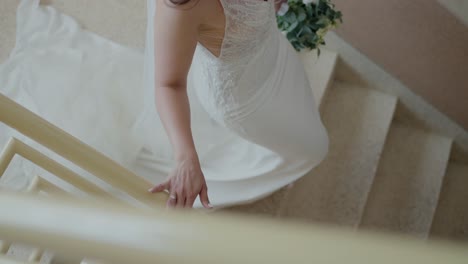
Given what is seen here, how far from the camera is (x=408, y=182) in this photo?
2785mm

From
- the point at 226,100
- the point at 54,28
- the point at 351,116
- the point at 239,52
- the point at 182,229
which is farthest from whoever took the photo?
the point at 351,116

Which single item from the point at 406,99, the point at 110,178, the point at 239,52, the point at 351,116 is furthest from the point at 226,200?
the point at 406,99

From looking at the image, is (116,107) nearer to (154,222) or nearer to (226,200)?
(226,200)

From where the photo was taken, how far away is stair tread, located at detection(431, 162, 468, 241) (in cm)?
287

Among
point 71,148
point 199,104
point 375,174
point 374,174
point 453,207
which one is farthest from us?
point 453,207

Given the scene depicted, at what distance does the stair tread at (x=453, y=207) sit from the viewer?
2.87 metres

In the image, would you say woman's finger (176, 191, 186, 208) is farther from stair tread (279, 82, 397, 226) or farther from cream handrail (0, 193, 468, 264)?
stair tread (279, 82, 397, 226)

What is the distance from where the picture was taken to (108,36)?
2.22 metres

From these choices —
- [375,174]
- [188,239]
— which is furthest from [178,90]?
[375,174]

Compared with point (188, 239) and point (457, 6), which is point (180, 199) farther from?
point (457, 6)

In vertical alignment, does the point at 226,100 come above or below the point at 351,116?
above

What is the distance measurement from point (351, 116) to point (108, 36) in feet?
4.00

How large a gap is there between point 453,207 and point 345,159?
2.74 ft

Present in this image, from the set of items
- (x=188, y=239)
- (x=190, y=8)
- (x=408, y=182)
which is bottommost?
(x=408, y=182)
